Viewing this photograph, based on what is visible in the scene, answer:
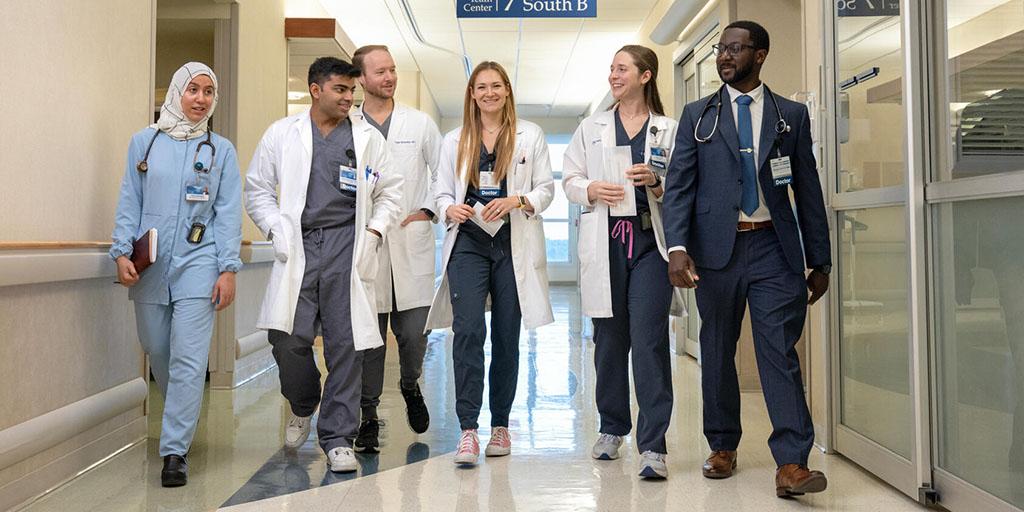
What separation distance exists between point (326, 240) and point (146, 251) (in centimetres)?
65

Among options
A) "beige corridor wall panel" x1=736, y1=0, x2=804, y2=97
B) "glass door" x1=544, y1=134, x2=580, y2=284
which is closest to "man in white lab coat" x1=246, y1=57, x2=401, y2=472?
"beige corridor wall panel" x1=736, y1=0, x2=804, y2=97

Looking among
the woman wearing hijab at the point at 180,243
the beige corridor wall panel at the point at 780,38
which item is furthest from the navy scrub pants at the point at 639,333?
the beige corridor wall panel at the point at 780,38

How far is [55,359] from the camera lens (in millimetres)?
3283

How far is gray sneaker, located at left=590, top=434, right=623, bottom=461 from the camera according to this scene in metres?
3.69

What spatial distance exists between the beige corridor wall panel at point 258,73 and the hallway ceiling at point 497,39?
2.54m

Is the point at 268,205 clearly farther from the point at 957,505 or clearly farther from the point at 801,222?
the point at 957,505

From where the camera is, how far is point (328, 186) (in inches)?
140

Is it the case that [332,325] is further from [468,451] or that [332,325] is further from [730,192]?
[730,192]

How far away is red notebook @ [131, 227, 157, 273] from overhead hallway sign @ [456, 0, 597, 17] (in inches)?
156

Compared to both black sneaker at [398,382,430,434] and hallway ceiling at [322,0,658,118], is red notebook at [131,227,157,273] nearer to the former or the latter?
black sneaker at [398,382,430,434]

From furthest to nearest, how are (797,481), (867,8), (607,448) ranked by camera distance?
(607,448) → (867,8) → (797,481)

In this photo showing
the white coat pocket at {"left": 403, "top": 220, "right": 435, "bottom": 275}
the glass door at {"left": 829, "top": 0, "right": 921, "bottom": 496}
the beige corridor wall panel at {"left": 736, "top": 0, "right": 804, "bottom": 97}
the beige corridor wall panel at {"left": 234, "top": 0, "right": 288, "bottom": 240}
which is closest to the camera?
the glass door at {"left": 829, "top": 0, "right": 921, "bottom": 496}

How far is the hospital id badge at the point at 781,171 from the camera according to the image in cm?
312

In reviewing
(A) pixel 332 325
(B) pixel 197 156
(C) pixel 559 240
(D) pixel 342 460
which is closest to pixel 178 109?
(B) pixel 197 156
